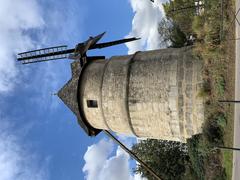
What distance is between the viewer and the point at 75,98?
16906 mm

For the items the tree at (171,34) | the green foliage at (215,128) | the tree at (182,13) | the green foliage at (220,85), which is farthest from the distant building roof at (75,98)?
the tree at (171,34)

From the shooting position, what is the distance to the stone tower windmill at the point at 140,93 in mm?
13875

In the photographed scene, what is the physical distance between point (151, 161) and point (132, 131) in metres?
19.0

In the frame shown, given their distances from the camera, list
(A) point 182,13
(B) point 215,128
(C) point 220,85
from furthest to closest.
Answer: (A) point 182,13 → (B) point 215,128 → (C) point 220,85

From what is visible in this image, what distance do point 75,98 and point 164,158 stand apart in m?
18.9

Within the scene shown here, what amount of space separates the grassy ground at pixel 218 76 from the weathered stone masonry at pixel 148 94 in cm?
38

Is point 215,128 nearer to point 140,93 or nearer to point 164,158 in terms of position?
point 140,93

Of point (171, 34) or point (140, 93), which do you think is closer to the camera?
point (140, 93)

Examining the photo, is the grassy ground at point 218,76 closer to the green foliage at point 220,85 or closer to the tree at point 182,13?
the green foliage at point 220,85

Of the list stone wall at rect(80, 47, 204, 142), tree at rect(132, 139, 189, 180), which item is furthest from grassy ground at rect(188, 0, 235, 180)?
tree at rect(132, 139, 189, 180)

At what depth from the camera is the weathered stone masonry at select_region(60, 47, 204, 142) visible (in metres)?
13.8

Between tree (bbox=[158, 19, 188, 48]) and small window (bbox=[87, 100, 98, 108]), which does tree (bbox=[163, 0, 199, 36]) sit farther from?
small window (bbox=[87, 100, 98, 108])

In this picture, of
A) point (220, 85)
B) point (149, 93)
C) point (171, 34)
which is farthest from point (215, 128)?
point (171, 34)

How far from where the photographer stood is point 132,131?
623 inches
